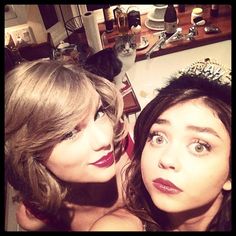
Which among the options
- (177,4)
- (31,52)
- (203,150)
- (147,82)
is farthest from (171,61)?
(31,52)

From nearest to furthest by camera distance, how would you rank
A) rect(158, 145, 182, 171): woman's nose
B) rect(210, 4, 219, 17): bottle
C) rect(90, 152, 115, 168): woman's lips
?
rect(158, 145, 182, 171): woman's nose
rect(90, 152, 115, 168): woman's lips
rect(210, 4, 219, 17): bottle

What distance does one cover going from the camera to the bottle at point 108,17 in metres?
0.94

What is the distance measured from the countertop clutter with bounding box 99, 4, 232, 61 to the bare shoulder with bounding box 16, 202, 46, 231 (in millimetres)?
595

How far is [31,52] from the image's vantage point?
864 millimetres

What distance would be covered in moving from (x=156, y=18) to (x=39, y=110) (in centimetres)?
48

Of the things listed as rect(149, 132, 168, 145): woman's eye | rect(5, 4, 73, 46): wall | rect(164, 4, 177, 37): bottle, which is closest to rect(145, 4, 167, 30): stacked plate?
rect(164, 4, 177, 37): bottle

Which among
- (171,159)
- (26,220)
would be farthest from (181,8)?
(26,220)

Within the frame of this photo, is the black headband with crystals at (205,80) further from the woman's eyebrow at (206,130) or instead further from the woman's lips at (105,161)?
the woman's lips at (105,161)

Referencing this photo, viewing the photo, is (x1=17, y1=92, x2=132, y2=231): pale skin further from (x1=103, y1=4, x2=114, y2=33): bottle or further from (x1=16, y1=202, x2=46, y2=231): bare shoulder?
(x1=103, y1=4, x2=114, y2=33): bottle

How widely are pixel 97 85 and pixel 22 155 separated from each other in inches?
11.2

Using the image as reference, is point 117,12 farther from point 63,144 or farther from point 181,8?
point 63,144

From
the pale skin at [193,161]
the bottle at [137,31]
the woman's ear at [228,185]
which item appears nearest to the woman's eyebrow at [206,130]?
the pale skin at [193,161]

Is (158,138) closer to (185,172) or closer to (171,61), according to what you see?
(185,172)

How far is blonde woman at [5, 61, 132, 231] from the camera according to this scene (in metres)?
0.72
